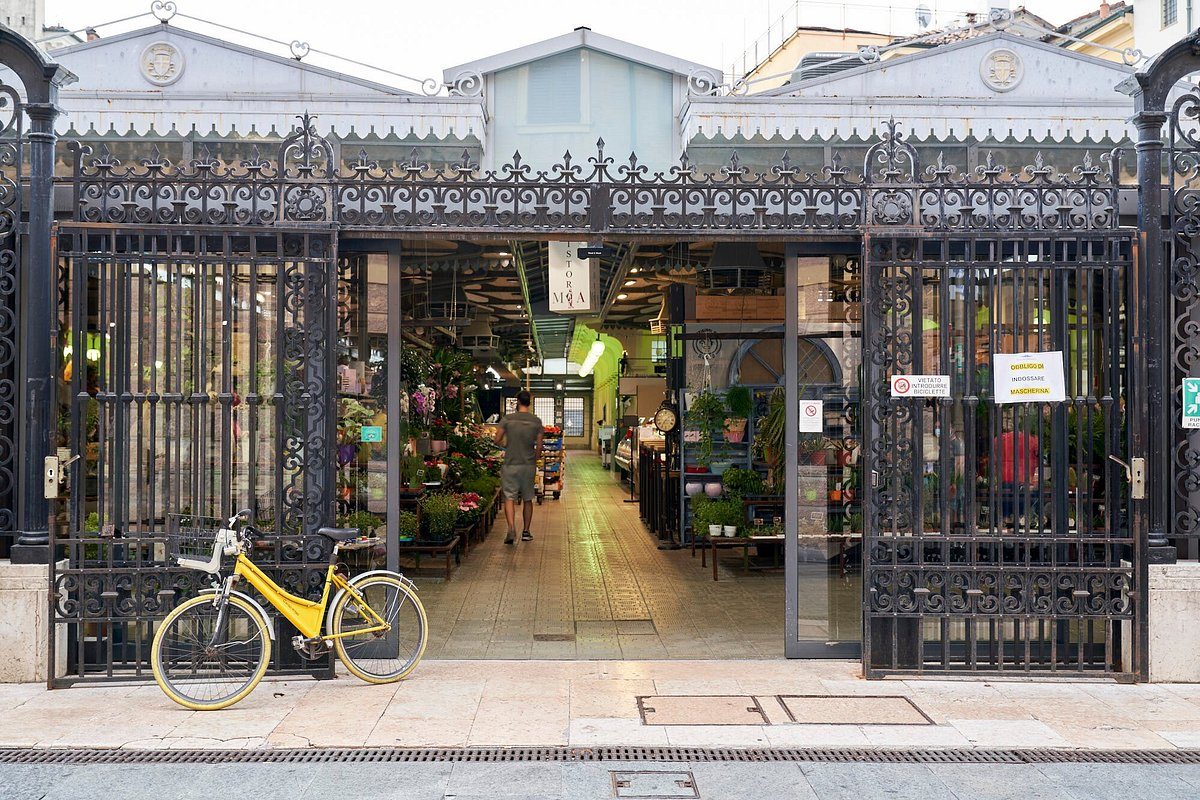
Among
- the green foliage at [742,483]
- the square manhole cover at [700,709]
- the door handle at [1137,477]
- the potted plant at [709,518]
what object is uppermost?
the door handle at [1137,477]

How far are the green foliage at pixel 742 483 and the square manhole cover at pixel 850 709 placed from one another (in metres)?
5.28

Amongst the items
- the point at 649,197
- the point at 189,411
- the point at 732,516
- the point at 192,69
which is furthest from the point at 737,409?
the point at 189,411

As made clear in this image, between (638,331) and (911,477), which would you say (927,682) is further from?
(638,331)

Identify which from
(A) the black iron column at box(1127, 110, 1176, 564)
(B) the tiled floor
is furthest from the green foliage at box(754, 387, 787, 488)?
(A) the black iron column at box(1127, 110, 1176, 564)

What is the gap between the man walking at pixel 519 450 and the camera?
1339 cm

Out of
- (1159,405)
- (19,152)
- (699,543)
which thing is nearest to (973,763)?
(1159,405)

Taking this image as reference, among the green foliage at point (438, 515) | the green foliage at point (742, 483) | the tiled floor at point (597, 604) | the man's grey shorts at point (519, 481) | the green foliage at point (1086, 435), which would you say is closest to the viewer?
the green foliage at point (1086, 435)

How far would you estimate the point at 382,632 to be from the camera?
6.53 metres

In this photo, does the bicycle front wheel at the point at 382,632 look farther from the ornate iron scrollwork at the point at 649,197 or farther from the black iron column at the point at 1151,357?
the black iron column at the point at 1151,357

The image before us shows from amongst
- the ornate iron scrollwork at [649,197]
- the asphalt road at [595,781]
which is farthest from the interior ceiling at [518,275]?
the asphalt road at [595,781]

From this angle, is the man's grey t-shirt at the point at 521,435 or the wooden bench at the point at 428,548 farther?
the man's grey t-shirt at the point at 521,435

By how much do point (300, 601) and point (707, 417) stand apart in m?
6.76

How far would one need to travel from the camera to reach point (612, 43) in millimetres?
9570

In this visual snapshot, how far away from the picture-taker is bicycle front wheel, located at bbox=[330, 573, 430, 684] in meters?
6.38
